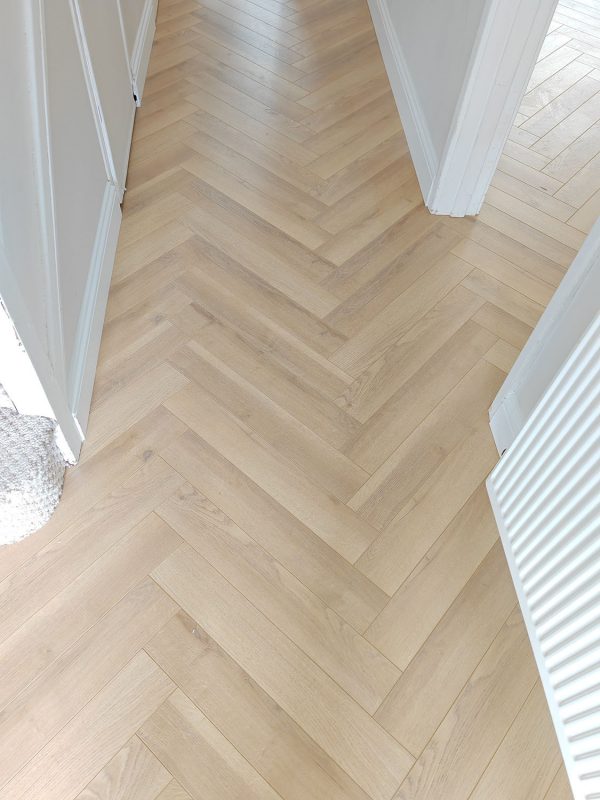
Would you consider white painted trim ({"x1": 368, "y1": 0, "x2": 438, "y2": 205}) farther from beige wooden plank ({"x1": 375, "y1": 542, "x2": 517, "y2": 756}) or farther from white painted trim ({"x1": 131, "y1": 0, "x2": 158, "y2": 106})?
beige wooden plank ({"x1": 375, "y1": 542, "x2": 517, "y2": 756})

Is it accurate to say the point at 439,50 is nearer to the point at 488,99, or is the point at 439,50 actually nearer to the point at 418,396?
the point at 488,99

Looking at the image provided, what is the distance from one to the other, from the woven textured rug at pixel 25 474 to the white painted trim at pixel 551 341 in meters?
1.12

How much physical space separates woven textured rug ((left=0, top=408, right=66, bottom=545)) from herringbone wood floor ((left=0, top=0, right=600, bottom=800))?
2.1 inches

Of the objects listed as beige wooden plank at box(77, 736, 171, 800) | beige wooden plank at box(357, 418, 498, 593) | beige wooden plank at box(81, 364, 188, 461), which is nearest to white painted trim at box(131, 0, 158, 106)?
beige wooden plank at box(81, 364, 188, 461)

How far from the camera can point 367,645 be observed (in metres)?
1.33

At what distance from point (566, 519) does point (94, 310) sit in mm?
1319

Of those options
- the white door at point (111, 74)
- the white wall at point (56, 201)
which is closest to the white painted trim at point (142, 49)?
the white door at point (111, 74)

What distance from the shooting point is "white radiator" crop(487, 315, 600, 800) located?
1.02 m

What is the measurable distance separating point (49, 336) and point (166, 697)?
2.63ft

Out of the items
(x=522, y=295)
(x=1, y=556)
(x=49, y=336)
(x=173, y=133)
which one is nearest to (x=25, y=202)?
(x=49, y=336)

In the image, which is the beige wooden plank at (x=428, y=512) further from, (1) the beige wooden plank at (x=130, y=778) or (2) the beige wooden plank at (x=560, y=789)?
(1) the beige wooden plank at (x=130, y=778)

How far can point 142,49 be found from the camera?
2641 mm

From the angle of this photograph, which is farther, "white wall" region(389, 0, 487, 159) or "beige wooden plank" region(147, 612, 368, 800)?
"white wall" region(389, 0, 487, 159)

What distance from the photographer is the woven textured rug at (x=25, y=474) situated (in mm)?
1375
